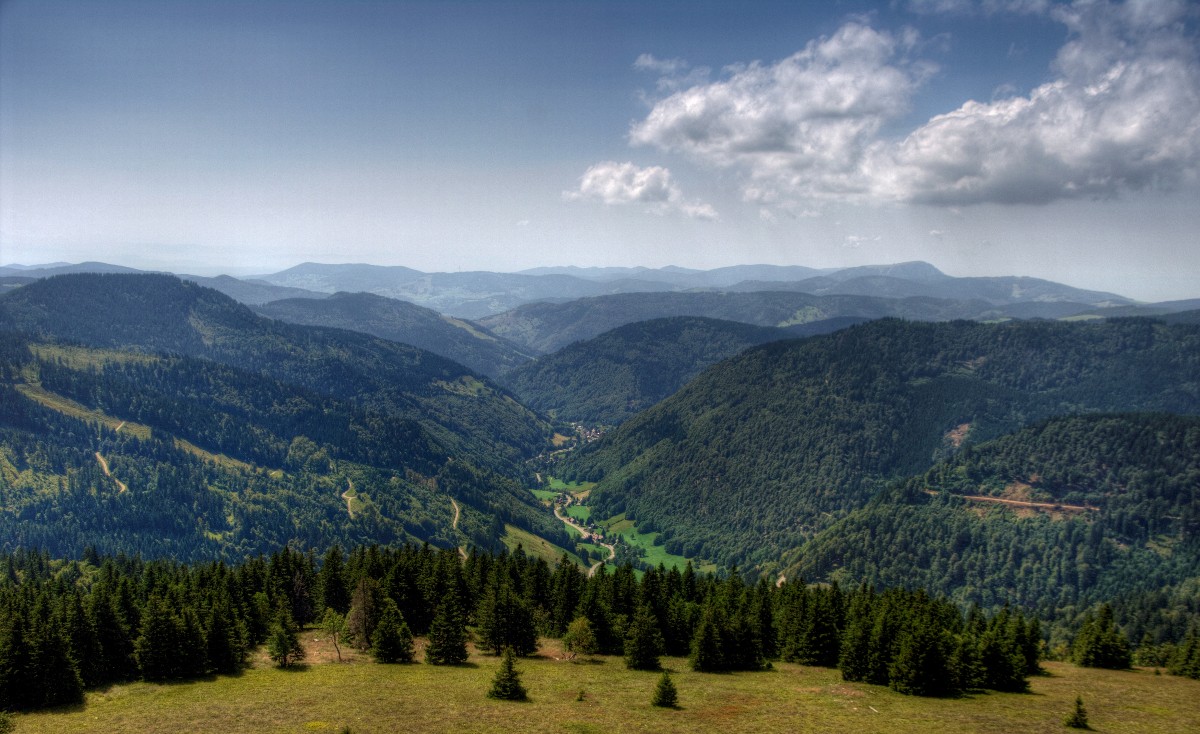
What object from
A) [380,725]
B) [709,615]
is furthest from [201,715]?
[709,615]

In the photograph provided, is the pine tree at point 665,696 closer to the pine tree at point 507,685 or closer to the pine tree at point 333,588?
the pine tree at point 507,685

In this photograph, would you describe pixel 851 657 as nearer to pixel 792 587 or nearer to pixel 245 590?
pixel 792 587

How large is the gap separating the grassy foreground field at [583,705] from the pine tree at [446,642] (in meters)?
2.67

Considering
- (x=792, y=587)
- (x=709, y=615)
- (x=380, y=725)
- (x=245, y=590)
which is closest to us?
(x=380, y=725)

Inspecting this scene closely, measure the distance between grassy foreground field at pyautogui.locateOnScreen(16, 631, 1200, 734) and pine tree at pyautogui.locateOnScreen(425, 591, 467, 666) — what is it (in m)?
2.67

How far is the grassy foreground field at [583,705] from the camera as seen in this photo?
58.6m

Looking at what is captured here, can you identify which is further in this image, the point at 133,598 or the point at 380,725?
the point at 133,598

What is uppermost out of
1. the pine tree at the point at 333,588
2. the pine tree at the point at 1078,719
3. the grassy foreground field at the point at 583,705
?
the pine tree at the point at 1078,719

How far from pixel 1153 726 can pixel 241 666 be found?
3944 inches

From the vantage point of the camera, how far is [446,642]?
82.5 meters

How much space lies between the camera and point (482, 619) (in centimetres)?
8856

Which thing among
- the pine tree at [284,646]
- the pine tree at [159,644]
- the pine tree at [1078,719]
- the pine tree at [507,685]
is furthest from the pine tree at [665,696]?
the pine tree at [159,644]

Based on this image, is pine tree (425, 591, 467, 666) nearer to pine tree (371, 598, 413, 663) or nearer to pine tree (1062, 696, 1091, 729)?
pine tree (371, 598, 413, 663)

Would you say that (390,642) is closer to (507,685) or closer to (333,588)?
(507,685)
